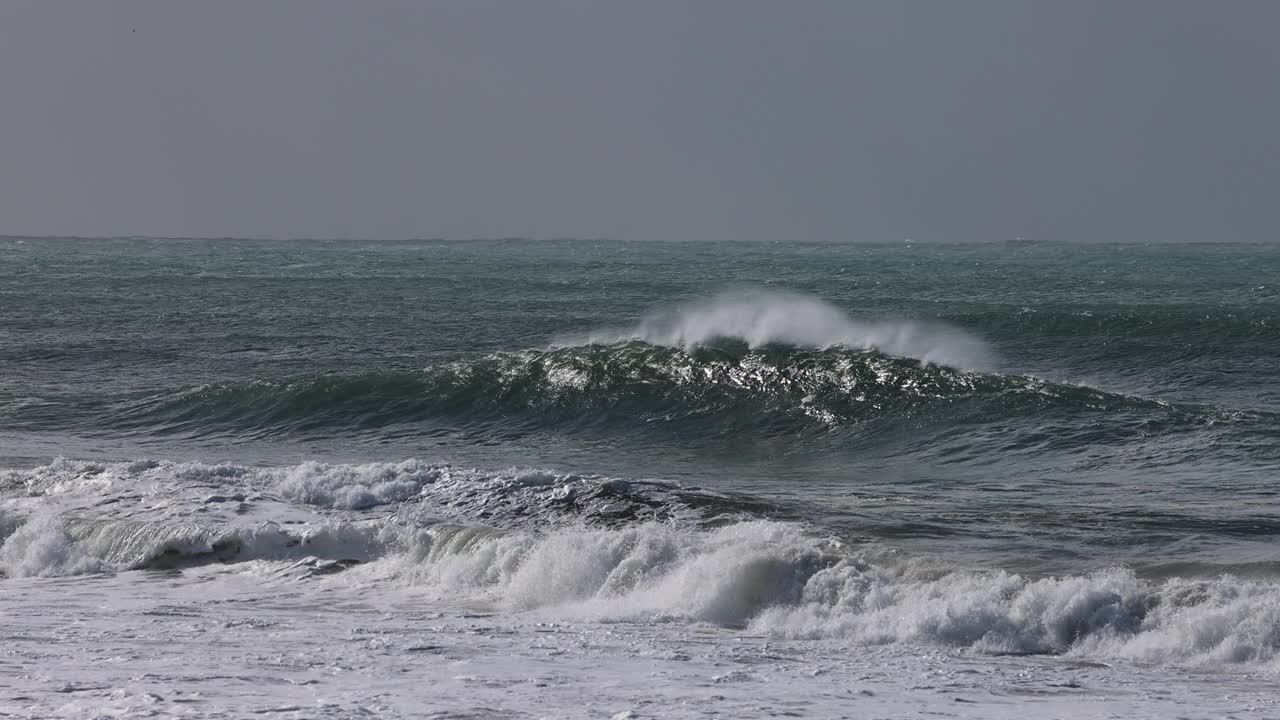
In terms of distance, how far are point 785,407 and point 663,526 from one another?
8477mm

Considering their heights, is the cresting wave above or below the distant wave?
below

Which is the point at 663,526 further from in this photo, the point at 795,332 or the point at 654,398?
the point at 795,332

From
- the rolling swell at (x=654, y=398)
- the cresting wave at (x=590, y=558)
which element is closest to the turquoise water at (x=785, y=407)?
the rolling swell at (x=654, y=398)

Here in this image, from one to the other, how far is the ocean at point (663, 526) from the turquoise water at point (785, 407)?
80 millimetres

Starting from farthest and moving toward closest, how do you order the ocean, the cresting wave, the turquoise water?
1. the turquoise water
2. the cresting wave
3. the ocean

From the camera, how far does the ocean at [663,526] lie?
312 inches

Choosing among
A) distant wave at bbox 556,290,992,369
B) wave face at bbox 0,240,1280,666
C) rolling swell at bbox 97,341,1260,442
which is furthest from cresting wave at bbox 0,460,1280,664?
distant wave at bbox 556,290,992,369

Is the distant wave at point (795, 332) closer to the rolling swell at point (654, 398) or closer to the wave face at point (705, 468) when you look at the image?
the wave face at point (705, 468)

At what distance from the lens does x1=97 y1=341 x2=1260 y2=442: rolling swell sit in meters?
18.4

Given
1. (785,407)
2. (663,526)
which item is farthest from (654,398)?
(663,526)

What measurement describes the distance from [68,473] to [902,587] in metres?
9.09

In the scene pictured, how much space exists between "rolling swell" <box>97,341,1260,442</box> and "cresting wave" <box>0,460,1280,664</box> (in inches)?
223

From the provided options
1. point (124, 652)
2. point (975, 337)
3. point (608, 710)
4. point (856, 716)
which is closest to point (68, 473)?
point (124, 652)

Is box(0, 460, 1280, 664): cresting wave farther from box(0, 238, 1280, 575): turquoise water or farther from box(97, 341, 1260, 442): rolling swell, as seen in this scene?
box(97, 341, 1260, 442): rolling swell
